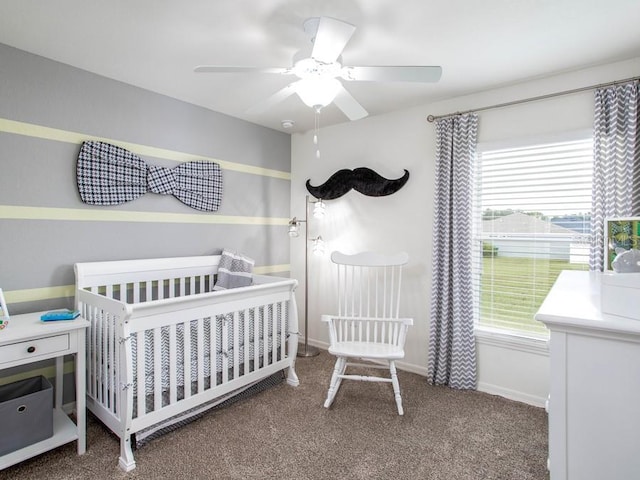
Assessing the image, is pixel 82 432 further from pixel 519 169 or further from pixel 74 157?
pixel 519 169

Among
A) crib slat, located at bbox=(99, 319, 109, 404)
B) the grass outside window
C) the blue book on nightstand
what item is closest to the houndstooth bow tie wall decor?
the blue book on nightstand

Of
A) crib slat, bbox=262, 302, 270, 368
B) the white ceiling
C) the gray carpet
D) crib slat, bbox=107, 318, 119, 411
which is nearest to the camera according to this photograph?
the white ceiling

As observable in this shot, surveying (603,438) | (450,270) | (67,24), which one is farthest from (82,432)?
(450,270)

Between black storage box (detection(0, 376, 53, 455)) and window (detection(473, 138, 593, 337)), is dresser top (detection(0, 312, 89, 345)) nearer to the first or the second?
black storage box (detection(0, 376, 53, 455))

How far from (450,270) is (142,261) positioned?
2.28m

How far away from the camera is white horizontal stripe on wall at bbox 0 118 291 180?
2.11 m

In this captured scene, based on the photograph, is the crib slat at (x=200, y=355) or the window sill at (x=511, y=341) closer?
the crib slat at (x=200, y=355)

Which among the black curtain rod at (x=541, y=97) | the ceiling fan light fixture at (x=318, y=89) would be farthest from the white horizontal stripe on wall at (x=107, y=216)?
the black curtain rod at (x=541, y=97)

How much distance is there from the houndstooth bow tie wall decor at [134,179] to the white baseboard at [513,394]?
259cm

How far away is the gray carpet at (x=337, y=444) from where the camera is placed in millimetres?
1787

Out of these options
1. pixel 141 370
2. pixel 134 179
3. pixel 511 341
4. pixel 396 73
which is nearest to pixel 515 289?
pixel 511 341

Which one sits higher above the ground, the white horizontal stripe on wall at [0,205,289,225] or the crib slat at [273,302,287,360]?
the white horizontal stripe on wall at [0,205,289,225]

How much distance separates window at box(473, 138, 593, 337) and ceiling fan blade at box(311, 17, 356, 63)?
1618 mm

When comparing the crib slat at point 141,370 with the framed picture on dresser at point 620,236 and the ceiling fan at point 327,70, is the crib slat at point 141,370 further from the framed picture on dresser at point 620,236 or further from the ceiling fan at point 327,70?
the framed picture on dresser at point 620,236
